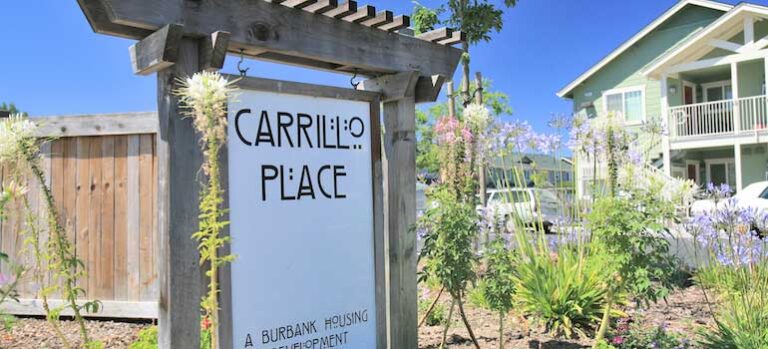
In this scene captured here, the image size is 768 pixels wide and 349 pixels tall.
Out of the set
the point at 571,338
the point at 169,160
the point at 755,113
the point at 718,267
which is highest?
the point at 755,113

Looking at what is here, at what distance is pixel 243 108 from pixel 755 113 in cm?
1823

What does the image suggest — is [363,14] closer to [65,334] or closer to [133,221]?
[133,221]

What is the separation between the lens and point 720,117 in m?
18.0

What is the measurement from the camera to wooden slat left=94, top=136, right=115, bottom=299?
204 inches

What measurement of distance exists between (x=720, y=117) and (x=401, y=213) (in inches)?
694

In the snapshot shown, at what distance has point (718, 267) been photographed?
17.9ft

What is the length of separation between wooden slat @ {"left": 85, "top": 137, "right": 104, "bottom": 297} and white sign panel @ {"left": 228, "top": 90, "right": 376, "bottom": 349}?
9.33ft

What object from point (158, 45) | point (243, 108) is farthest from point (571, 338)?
point (158, 45)

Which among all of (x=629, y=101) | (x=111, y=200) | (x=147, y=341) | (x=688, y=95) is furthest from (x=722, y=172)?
(x=147, y=341)

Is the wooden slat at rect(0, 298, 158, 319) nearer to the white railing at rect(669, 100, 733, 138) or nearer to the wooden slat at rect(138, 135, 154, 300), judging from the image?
the wooden slat at rect(138, 135, 154, 300)

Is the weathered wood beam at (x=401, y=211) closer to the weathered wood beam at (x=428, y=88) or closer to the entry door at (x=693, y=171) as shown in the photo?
the weathered wood beam at (x=428, y=88)

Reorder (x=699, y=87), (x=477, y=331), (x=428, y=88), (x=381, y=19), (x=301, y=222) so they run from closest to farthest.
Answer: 1. (x=301, y=222)
2. (x=381, y=19)
3. (x=428, y=88)
4. (x=477, y=331)
5. (x=699, y=87)

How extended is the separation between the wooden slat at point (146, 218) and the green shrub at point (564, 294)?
125 inches

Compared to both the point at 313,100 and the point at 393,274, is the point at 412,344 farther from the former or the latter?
the point at 313,100
